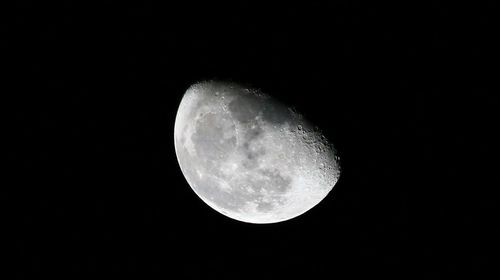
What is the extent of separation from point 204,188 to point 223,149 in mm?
480

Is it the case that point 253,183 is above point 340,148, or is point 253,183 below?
below

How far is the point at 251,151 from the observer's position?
2338 millimetres

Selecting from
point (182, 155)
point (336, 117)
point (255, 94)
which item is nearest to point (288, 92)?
point (255, 94)

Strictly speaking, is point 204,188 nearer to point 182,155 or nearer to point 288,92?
point 182,155

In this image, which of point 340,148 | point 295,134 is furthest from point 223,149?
point 340,148

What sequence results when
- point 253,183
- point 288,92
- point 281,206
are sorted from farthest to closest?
point 281,206 < point 253,183 < point 288,92

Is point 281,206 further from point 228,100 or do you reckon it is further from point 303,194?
point 228,100

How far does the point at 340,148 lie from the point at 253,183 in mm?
715

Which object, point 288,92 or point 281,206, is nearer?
point 288,92

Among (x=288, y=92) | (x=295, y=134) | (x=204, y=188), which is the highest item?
(x=288, y=92)

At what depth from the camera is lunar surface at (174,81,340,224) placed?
2322mm

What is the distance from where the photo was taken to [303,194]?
8.48 ft

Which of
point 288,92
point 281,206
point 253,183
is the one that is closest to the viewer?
point 288,92

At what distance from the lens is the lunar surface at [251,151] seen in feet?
7.62
